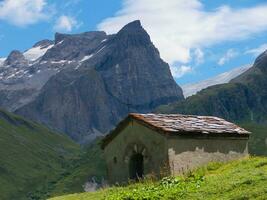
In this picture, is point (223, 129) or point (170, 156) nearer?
point (170, 156)

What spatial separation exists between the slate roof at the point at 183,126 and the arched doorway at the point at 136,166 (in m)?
2.36

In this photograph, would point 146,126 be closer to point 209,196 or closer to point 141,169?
point 141,169

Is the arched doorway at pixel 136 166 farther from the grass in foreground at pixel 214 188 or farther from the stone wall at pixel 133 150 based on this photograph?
the grass in foreground at pixel 214 188

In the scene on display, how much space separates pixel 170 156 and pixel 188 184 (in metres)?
9.86

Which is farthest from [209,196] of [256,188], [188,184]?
[188,184]

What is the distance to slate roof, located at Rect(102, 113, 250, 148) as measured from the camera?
1320 inches

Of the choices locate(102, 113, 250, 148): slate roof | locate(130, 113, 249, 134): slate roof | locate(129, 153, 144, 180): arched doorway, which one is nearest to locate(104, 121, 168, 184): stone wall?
locate(129, 153, 144, 180): arched doorway

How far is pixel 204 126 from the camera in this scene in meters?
36.2

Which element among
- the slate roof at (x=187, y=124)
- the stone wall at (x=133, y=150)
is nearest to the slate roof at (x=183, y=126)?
the slate roof at (x=187, y=124)

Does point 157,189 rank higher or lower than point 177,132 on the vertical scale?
lower

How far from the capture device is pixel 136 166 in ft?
Result: 121

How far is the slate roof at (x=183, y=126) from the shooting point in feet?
110

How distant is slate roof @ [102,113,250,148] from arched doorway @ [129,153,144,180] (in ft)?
7.73

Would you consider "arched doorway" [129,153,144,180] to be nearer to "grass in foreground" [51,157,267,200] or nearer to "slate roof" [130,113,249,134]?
"slate roof" [130,113,249,134]
